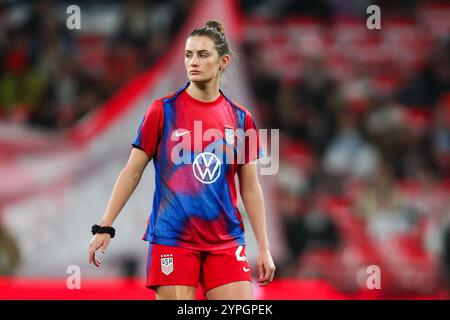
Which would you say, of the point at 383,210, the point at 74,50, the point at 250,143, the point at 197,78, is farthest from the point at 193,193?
the point at 74,50

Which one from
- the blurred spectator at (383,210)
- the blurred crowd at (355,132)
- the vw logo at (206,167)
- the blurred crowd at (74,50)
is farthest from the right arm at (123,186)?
the blurred spectator at (383,210)

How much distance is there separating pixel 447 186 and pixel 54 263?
4.31 meters

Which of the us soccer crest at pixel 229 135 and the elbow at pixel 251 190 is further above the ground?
the us soccer crest at pixel 229 135

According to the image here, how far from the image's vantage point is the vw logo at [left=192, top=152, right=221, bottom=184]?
171 inches

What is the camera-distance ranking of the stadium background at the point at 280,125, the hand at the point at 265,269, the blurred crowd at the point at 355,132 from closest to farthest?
the hand at the point at 265,269 → the stadium background at the point at 280,125 → the blurred crowd at the point at 355,132

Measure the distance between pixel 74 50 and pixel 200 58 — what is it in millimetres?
5782

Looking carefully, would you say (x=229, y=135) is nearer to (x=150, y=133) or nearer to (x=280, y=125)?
(x=150, y=133)

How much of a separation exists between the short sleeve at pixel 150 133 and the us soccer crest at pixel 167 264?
50cm

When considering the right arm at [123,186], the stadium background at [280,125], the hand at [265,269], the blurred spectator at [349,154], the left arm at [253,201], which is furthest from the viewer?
the blurred spectator at [349,154]

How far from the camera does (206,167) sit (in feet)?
14.3

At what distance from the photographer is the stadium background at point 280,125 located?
9211 mm

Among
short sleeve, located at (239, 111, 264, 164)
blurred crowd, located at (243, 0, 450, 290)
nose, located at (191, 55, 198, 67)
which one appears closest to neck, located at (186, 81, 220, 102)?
nose, located at (191, 55, 198, 67)

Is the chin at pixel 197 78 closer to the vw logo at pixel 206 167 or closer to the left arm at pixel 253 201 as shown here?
the vw logo at pixel 206 167
